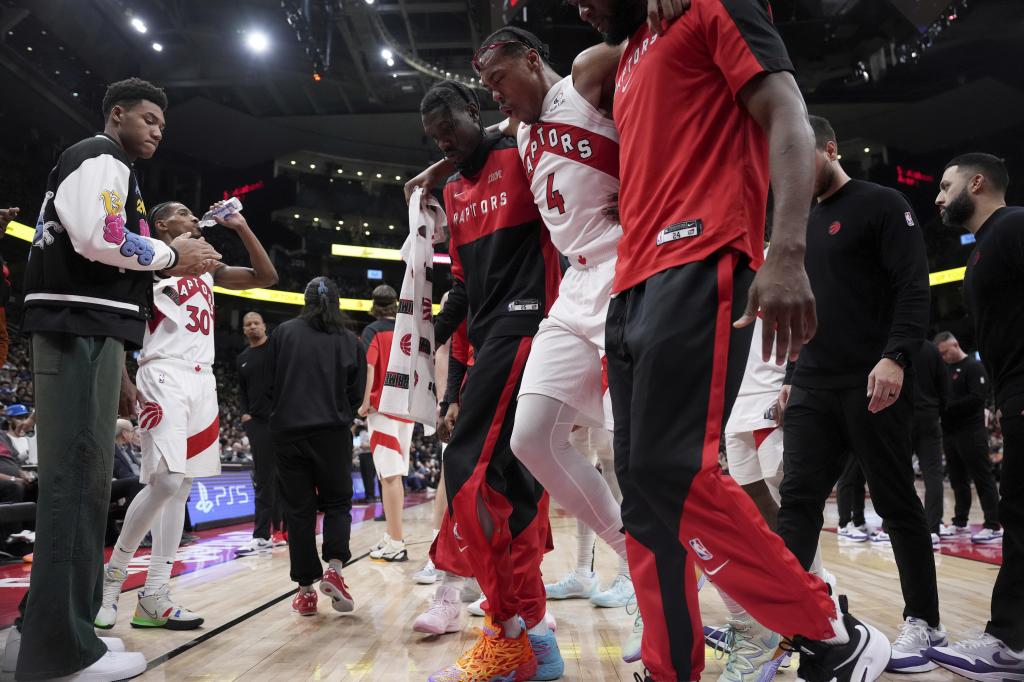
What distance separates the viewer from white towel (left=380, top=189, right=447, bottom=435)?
2809 millimetres

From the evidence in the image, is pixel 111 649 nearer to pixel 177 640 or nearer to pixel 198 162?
pixel 177 640

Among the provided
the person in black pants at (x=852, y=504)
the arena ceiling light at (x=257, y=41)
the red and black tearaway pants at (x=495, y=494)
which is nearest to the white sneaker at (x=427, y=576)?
the red and black tearaway pants at (x=495, y=494)

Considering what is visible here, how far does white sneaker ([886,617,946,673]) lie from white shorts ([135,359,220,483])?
9.96ft

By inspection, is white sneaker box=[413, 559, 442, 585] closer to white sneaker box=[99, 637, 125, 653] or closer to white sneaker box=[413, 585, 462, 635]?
white sneaker box=[413, 585, 462, 635]

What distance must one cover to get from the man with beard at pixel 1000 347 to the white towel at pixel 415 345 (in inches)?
78.2

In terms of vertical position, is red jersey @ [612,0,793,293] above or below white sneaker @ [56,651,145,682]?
above

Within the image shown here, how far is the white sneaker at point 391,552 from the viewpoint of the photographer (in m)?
5.40

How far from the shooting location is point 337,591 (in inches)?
135

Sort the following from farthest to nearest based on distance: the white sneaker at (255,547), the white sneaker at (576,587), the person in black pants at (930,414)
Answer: the person in black pants at (930,414)
the white sneaker at (255,547)
the white sneaker at (576,587)

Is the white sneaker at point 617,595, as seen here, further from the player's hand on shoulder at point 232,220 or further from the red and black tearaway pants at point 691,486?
the player's hand on shoulder at point 232,220

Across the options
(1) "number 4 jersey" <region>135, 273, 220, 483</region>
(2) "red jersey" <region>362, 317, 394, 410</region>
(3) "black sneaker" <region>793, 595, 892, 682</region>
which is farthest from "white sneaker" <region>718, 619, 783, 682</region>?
(2) "red jersey" <region>362, 317, 394, 410</region>

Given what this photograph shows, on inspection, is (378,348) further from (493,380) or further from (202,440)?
(493,380)

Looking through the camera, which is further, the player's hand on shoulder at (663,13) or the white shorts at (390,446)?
the white shorts at (390,446)

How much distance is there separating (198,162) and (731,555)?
97.9 ft
